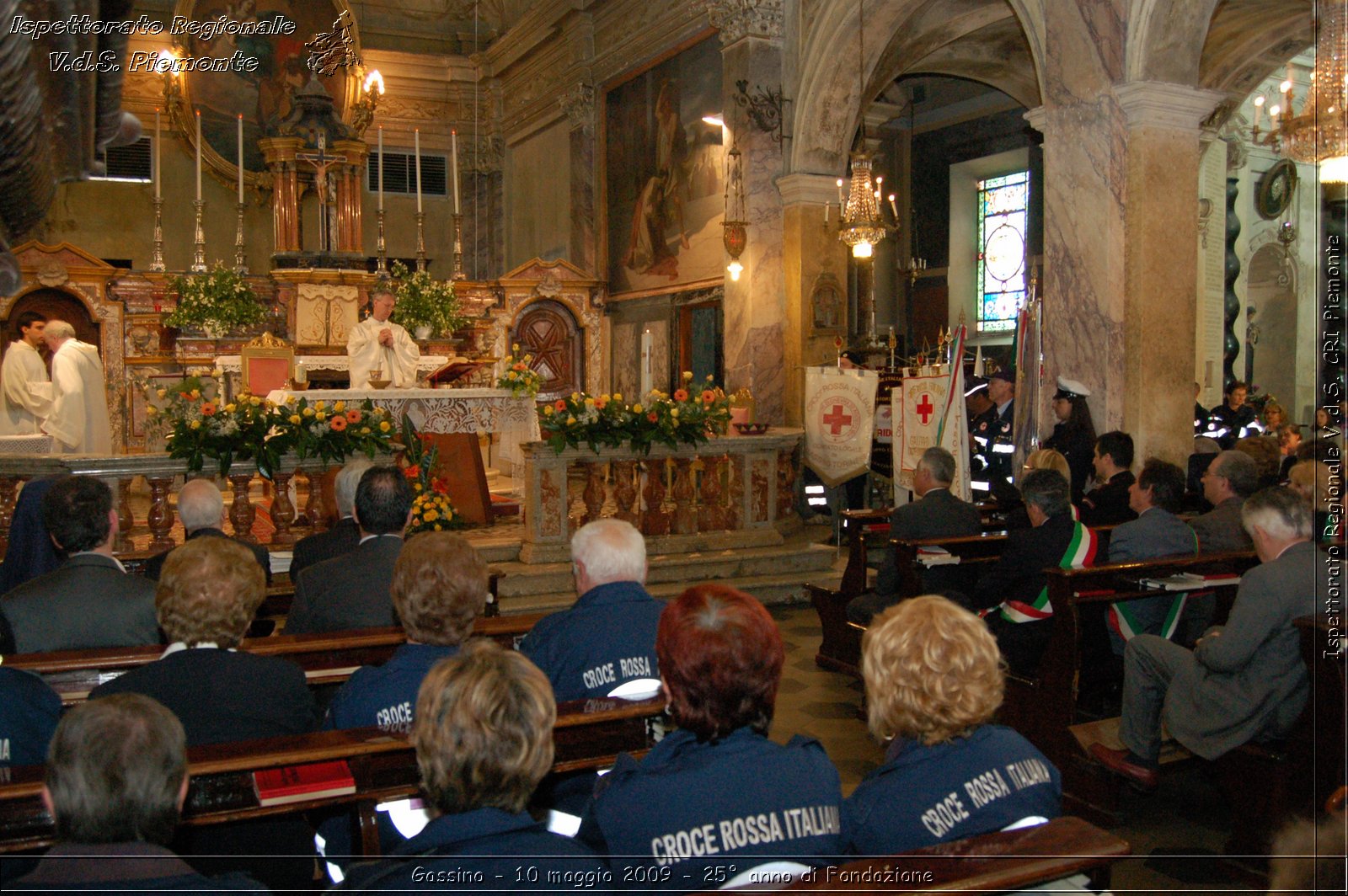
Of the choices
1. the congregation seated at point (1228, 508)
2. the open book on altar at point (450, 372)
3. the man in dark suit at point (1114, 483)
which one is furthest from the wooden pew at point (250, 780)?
the open book on altar at point (450, 372)

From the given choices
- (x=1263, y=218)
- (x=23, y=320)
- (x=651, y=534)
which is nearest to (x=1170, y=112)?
(x=651, y=534)

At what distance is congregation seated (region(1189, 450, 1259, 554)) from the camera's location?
16.4 feet

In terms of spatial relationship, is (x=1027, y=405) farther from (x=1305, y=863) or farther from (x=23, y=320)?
(x=23, y=320)

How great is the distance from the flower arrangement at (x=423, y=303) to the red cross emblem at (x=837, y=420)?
6433mm

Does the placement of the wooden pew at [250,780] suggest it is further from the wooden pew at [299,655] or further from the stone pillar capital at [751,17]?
the stone pillar capital at [751,17]

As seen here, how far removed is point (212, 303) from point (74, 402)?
158 inches

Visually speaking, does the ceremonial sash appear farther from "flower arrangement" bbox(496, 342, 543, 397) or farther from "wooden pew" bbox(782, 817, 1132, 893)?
"flower arrangement" bbox(496, 342, 543, 397)

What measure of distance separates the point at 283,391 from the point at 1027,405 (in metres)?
5.71

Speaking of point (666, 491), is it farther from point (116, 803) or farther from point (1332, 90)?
point (116, 803)

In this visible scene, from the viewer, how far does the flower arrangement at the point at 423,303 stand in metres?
13.8

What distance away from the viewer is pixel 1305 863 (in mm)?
2158

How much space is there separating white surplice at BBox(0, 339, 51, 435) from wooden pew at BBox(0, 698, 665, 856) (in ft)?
27.2

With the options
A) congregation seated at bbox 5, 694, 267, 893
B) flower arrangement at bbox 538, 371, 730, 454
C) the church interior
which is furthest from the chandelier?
congregation seated at bbox 5, 694, 267, 893


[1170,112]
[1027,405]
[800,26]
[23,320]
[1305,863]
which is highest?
[800,26]
